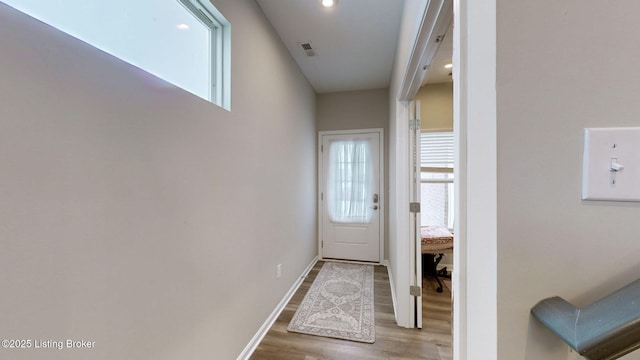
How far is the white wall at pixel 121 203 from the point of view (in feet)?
2.17

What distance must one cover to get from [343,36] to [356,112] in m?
1.49

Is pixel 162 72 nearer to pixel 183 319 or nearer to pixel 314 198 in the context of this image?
pixel 183 319

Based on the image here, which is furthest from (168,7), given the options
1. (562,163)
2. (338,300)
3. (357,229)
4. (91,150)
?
(357,229)

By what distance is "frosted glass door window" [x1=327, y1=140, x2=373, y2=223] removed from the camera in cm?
380

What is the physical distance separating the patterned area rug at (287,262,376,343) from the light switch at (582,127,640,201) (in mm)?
1986

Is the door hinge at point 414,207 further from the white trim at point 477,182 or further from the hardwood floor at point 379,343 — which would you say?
the white trim at point 477,182

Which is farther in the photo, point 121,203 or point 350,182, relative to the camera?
point 350,182

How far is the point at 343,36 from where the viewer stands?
2.39 meters

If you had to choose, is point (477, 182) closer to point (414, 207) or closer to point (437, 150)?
point (414, 207)

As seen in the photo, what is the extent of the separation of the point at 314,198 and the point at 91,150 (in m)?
3.09

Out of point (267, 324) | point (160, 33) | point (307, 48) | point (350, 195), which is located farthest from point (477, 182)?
point (350, 195)

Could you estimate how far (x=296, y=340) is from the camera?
195 centimetres

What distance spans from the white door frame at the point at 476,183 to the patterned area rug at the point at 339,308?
1632mm

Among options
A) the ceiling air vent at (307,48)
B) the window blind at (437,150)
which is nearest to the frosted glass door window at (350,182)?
the window blind at (437,150)
